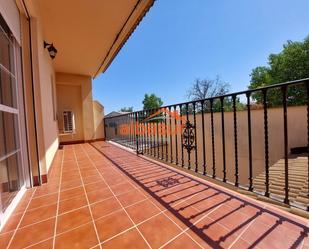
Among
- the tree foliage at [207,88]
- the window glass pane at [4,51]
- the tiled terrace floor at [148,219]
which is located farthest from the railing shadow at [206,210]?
the tree foliage at [207,88]

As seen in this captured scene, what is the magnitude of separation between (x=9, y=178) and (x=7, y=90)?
2.95ft

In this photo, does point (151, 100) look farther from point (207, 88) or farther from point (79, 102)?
point (79, 102)

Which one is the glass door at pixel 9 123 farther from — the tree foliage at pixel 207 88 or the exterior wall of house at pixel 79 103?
the tree foliage at pixel 207 88

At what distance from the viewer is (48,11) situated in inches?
112

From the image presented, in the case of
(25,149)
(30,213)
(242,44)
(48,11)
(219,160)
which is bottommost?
(219,160)

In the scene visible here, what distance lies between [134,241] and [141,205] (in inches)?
17.5

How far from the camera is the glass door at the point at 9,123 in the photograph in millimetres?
1497

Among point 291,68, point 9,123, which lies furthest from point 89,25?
point 291,68

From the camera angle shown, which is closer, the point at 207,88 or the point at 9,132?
the point at 9,132

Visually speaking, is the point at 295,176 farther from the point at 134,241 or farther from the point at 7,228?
the point at 7,228

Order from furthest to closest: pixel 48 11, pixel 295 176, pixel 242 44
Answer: pixel 242 44
pixel 295 176
pixel 48 11

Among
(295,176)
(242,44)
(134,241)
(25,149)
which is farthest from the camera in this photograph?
(242,44)

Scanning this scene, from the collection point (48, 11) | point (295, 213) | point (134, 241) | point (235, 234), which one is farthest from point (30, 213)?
point (48, 11)

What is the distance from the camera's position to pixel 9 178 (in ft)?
5.36
